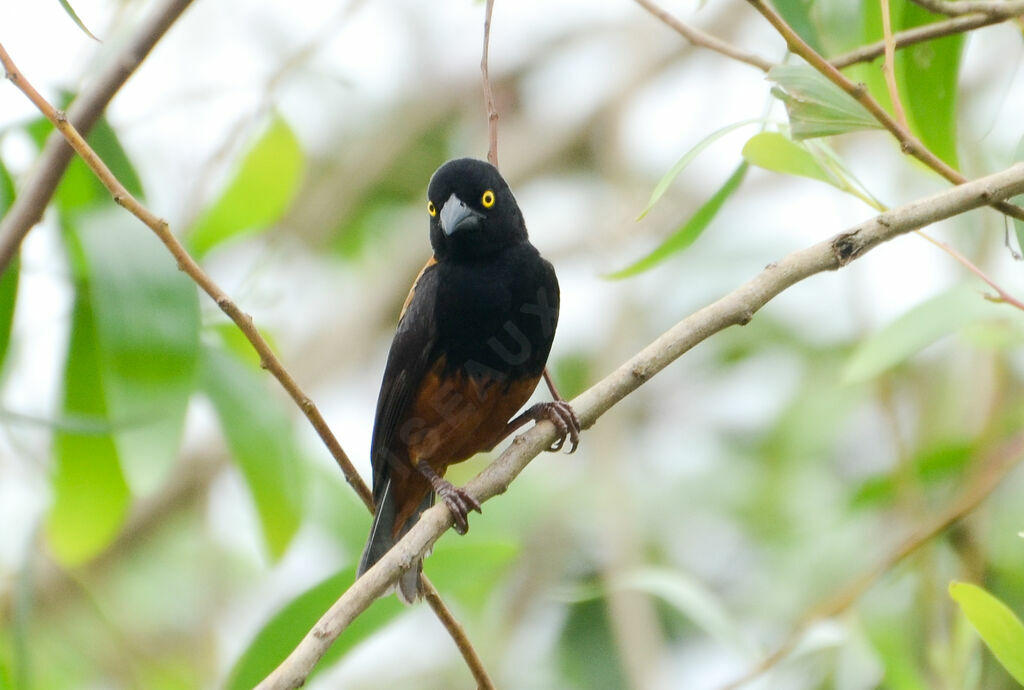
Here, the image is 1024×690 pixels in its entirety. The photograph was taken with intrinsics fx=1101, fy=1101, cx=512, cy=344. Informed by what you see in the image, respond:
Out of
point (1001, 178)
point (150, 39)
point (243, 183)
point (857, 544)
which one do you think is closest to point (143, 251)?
point (150, 39)

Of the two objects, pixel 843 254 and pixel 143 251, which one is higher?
pixel 143 251

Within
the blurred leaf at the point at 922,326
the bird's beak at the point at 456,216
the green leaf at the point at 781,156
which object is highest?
the bird's beak at the point at 456,216

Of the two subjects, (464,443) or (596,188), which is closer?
(464,443)

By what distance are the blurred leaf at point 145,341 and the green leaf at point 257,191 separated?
878 mm

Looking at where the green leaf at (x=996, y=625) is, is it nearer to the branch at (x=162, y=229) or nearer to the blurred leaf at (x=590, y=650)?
the branch at (x=162, y=229)

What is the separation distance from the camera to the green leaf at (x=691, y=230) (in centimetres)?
243

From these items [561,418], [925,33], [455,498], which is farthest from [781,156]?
[455,498]

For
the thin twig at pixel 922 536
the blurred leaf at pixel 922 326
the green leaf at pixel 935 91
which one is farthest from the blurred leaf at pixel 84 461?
the green leaf at pixel 935 91

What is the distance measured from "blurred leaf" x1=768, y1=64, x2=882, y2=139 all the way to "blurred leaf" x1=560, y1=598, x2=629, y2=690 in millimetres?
3509

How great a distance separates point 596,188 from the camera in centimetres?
646

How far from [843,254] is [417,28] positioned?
498 cm

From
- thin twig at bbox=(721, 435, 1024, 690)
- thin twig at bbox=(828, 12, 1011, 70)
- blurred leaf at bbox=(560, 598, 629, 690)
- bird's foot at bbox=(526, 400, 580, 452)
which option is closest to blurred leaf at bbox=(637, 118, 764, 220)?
thin twig at bbox=(828, 12, 1011, 70)

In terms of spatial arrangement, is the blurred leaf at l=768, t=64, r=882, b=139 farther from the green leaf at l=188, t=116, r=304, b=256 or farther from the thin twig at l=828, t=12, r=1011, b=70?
the green leaf at l=188, t=116, r=304, b=256

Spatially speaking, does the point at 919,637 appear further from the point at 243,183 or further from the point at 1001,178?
the point at 243,183
